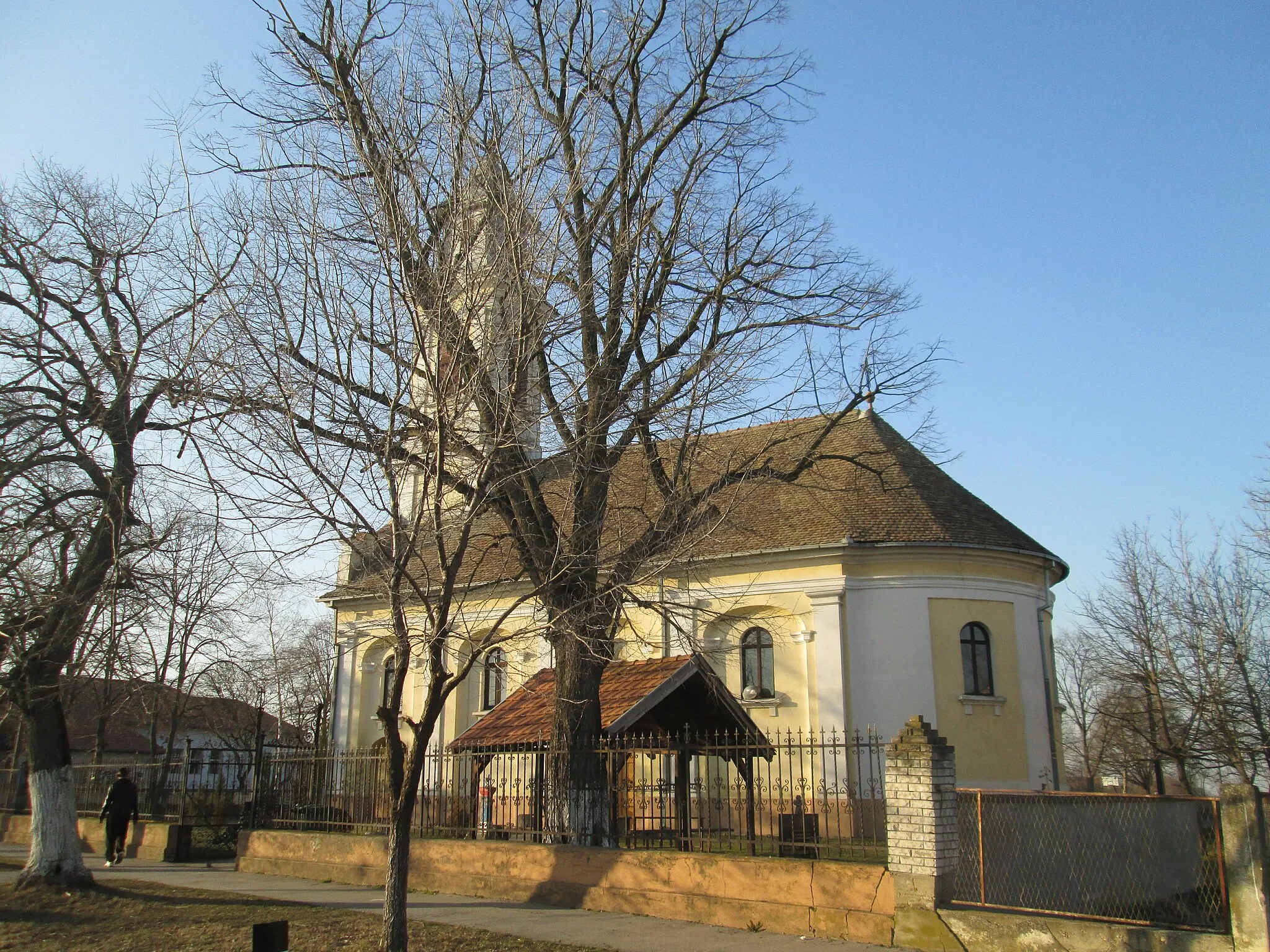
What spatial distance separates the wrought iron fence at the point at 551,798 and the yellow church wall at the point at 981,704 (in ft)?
22.1

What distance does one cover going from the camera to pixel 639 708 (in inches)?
617

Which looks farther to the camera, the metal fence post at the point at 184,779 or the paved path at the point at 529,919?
the metal fence post at the point at 184,779

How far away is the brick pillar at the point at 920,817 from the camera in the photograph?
33.7 ft

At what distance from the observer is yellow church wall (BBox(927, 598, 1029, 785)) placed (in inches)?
922

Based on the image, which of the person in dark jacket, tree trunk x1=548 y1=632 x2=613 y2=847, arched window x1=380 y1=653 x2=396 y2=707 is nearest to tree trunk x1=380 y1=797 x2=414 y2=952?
arched window x1=380 y1=653 x2=396 y2=707

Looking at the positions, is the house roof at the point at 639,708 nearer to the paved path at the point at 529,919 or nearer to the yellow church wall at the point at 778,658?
the paved path at the point at 529,919

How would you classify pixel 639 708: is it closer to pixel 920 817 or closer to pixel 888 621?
pixel 920 817

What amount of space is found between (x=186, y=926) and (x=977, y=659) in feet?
60.6

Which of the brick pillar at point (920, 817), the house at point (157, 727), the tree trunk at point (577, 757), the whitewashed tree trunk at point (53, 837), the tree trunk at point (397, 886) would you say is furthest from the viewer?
the house at point (157, 727)

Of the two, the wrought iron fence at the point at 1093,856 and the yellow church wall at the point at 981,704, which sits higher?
the yellow church wall at the point at 981,704

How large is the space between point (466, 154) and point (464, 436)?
2881mm

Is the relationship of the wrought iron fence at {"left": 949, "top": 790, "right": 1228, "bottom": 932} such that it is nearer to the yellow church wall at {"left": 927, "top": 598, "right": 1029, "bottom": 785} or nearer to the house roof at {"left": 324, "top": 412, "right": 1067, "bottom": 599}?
the house roof at {"left": 324, "top": 412, "right": 1067, "bottom": 599}

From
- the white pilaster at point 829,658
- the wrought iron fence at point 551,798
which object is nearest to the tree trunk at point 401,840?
the wrought iron fence at point 551,798

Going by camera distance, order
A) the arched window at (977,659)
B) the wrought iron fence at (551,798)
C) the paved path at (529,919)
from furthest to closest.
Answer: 1. the arched window at (977,659)
2. the wrought iron fence at (551,798)
3. the paved path at (529,919)
